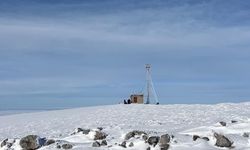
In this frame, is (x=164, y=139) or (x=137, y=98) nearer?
(x=164, y=139)

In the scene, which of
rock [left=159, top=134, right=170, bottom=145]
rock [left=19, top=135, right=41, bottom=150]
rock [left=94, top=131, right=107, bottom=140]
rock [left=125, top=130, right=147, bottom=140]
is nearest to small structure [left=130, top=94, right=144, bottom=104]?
rock [left=94, top=131, right=107, bottom=140]

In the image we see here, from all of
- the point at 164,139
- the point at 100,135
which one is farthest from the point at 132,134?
the point at 164,139

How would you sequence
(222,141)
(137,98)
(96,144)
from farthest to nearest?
(137,98) < (96,144) < (222,141)

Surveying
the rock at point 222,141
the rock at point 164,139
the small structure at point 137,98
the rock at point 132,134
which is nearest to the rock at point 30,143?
the rock at point 132,134

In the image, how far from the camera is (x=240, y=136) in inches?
497

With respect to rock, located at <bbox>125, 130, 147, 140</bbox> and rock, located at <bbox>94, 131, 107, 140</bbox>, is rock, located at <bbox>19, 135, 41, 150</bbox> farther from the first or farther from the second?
rock, located at <bbox>125, 130, 147, 140</bbox>

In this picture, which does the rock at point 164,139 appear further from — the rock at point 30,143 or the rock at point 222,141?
the rock at point 30,143

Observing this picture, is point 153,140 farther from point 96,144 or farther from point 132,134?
point 96,144

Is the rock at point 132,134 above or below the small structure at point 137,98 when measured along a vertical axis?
below

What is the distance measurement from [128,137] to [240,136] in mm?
2867

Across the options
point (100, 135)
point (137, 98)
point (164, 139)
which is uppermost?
point (137, 98)

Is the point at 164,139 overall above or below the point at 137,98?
below

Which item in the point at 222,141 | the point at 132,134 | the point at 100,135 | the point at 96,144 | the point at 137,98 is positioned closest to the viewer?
the point at 222,141

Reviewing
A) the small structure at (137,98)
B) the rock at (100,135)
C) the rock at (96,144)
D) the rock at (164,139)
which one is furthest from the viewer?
the small structure at (137,98)
